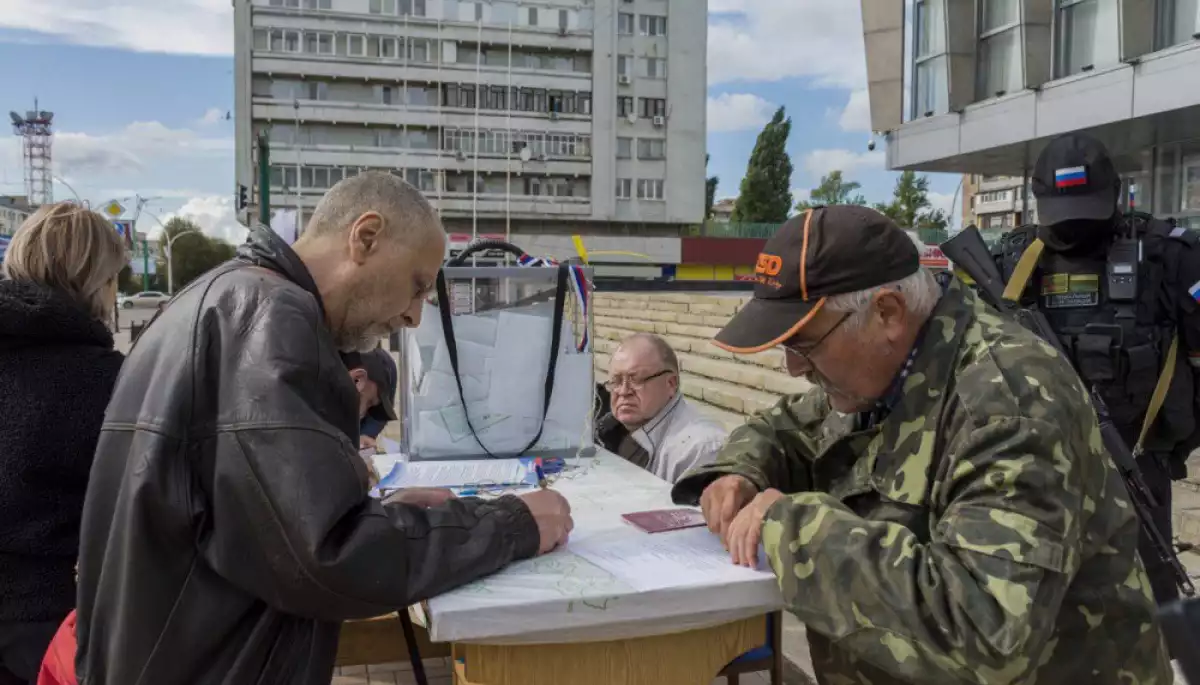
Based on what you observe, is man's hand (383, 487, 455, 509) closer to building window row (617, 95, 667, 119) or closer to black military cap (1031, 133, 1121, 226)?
black military cap (1031, 133, 1121, 226)

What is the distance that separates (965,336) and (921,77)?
14796mm

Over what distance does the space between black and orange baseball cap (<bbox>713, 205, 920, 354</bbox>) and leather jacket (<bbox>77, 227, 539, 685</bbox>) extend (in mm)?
695

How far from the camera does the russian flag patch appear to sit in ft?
11.3

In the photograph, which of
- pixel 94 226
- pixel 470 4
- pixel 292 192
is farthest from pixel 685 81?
pixel 94 226

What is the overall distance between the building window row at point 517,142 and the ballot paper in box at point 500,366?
4680 centimetres

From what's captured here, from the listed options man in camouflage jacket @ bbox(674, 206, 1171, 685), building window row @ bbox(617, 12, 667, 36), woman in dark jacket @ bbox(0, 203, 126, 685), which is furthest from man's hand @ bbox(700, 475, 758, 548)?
building window row @ bbox(617, 12, 667, 36)

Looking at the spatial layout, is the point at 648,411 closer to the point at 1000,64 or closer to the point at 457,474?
the point at 457,474

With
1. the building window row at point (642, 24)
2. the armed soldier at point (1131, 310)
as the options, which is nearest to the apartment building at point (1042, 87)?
the armed soldier at point (1131, 310)

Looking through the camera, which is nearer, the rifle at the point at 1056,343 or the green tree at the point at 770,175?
the rifle at the point at 1056,343

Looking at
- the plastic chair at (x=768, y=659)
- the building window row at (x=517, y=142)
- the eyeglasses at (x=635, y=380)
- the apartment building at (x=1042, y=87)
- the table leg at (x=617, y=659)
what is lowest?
the plastic chair at (x=768, y=659)

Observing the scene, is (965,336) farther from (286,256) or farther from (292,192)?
(292,192)

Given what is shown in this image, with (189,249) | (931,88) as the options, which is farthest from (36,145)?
(931,88)

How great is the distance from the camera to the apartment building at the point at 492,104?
46.5 m

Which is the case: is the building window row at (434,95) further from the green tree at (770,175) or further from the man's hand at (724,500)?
the man's hand at (724,500)
